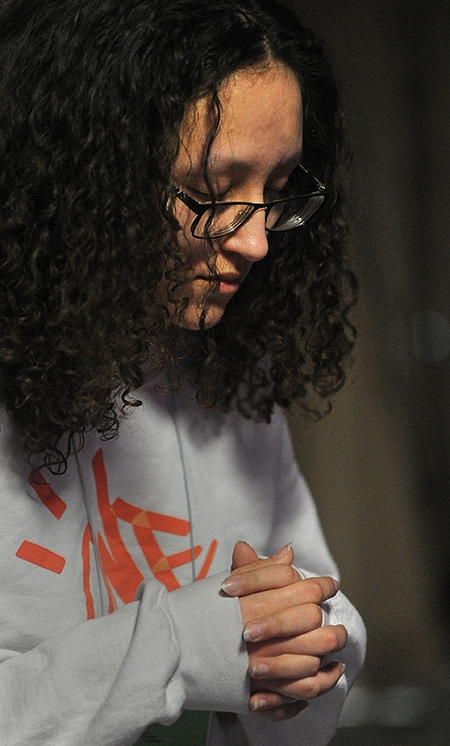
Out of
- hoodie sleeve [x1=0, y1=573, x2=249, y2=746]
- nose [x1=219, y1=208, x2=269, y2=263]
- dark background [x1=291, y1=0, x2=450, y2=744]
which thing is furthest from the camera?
dark background [x1=291, y1=0, x2=450, y2=744]

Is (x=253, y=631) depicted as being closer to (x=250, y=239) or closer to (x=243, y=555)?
(x=243, y=555)

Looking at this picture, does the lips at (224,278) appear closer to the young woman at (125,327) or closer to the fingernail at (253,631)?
the young woman at (125,327)

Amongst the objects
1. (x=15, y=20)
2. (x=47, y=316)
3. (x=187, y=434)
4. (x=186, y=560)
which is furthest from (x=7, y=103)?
(x=186, y=560)

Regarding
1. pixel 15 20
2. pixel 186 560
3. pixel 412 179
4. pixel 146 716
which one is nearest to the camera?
pixel 146 716

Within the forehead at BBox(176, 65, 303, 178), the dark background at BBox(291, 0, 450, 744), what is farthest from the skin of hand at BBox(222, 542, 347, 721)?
the dark background at BBox(291, 0, 450, 744)

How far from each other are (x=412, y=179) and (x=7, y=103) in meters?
1.45

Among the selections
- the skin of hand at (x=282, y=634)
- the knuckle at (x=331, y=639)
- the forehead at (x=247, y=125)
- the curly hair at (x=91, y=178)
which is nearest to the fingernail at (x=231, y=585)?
the skin of hand at (x=282, y=634)

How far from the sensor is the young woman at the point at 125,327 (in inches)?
40.1

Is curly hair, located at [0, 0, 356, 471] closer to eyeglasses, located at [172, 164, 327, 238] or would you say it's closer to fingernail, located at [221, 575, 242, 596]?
eyeglasses, located at [172, 164, 327, 238]

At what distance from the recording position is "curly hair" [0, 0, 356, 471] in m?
1.02

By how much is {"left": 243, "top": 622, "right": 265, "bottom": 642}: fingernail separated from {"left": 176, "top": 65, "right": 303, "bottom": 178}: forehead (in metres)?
0.51

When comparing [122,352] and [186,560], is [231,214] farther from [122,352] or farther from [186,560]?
[186,560]

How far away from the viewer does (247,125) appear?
1066 millimetres

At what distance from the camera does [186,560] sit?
131cm
